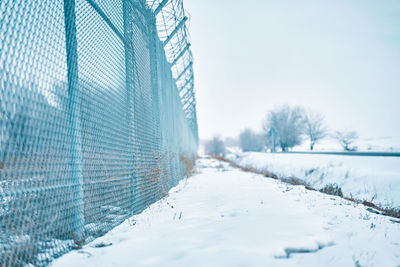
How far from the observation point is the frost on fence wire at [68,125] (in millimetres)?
1480

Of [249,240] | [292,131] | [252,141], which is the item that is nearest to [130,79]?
[249,240]

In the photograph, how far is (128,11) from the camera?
3381 mm

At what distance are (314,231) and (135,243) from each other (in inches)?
69.4

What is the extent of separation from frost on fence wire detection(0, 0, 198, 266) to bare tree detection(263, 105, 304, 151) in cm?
3365

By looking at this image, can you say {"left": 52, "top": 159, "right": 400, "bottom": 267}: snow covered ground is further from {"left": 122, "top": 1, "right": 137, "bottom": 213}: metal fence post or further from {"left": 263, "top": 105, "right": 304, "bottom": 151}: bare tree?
{"left": 263, "top": 105, "right": 304, "bottom": 151}: bare tree

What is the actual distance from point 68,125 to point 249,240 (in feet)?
6.35

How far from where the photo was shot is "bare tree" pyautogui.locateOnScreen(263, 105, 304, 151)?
119 feet

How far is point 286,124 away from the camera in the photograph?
121 feet

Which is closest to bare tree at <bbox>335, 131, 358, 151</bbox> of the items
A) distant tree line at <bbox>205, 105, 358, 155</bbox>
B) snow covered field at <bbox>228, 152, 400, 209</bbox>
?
distant tree line at <bbox>205, 105, 358, 155</bbox>

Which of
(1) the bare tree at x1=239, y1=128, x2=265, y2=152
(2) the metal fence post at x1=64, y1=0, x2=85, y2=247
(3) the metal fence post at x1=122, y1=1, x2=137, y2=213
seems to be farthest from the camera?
(1) the bare tree at x1=239, y1=128, x2=265, y2=152

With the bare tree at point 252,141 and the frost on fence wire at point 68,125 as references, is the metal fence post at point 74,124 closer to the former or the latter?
the frost on fence wire at point 68,125

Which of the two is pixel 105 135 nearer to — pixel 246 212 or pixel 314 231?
pixel 246 212

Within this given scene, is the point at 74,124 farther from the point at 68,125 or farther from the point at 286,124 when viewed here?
the point at 286,124

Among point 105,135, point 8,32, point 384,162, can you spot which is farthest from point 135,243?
point 384,162
